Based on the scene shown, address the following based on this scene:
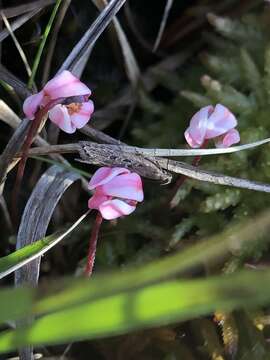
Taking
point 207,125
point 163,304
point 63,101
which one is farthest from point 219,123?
point 163,304

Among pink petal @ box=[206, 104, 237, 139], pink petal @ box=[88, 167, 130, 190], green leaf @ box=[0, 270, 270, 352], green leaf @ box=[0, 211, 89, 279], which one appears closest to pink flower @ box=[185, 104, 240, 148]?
pink petal @ box=[206, 104, 237, 139]

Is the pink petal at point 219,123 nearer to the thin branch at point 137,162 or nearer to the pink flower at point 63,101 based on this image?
the thin branch at point 137,162

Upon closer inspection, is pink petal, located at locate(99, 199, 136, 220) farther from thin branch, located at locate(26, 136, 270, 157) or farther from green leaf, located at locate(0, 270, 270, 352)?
green leaf, located at locate(0, 270, 270, 352)

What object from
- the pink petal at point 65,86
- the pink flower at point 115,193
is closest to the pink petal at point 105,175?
the pink flower at point 115,193

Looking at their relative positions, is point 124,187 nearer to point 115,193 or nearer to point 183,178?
point 115,193

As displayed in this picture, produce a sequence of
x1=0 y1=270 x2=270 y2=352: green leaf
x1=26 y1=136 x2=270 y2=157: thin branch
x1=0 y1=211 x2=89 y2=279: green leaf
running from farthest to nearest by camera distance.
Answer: x1=26 y1=136 x2=270 y2=157: thin branch → x1=0 y1=211 x2=89 y2=279: green leaf → x1=0 y1=270 x2=270 y2=352: green leaf

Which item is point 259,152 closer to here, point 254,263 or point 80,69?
point 254,263

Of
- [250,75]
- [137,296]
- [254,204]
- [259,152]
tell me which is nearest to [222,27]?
[250,75]
